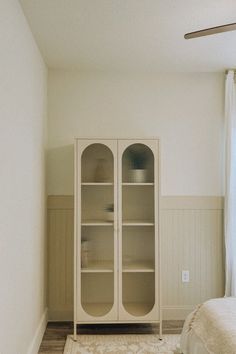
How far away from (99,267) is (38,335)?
811 mm

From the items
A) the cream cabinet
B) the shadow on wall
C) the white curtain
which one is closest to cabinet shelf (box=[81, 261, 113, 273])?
the cream cabinet

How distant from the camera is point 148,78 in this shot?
14.4 ft

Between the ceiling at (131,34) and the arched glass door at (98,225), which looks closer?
the ceiling at (131,34)

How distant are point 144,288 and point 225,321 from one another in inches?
65.0

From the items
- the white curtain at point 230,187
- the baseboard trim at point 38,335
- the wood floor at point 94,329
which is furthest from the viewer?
the white curtain at point 230,187

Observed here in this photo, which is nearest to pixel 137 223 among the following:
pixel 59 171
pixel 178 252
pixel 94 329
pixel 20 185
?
pixel 178 252

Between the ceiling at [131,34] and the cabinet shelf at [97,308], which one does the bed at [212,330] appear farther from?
the ceiling at [131,34]

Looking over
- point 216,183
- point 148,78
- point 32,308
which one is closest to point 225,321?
point 32,308

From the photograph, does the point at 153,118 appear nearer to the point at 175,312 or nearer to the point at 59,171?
the point at 59,171

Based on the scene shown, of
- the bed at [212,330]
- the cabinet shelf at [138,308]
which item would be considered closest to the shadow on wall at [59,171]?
the cabinet shelf at [138,308]

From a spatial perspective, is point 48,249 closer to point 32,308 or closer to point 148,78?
point 32,308

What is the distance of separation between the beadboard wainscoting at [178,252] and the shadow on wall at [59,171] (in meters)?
0.10

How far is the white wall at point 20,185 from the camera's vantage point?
2328mm

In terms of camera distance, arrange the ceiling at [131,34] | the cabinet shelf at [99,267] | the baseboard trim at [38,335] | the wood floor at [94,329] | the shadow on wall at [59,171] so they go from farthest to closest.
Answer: the shadow on wall at [59,171] < the cabinet shelf at [99,267] < the wood floor at [94,329] < the baseboard trim at [38,335] < the ceiling at [131,34]
